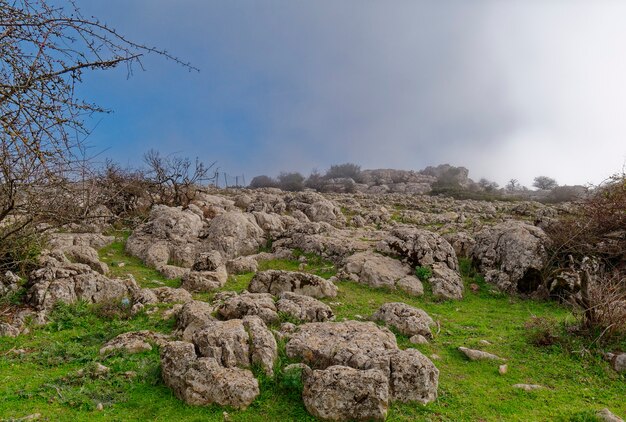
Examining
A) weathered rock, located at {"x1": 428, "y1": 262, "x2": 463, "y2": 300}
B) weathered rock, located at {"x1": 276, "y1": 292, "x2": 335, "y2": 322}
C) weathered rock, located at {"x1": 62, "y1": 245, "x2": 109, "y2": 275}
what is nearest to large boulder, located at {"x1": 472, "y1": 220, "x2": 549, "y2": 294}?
weathered rock, located at {"x1": 428, "y1": 262, "x2": 463, "y2": 300}

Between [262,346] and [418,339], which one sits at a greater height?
[262,346]

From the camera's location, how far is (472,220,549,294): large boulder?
1438 centimetres

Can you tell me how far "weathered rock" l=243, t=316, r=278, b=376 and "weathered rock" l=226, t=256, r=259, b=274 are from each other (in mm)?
6733

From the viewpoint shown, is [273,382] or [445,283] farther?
[445,283]

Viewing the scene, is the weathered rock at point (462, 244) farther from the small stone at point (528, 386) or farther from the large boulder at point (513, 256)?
the small stone at point (528, 386)

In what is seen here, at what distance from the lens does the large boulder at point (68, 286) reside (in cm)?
1041

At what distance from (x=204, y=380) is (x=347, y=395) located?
220cm

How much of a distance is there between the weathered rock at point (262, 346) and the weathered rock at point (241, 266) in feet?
22.1

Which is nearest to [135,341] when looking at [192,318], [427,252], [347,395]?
[192,318]

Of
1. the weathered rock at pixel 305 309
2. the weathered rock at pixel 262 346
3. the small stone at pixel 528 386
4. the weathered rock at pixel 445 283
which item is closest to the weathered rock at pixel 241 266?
the weathered rock at pixel 305 309

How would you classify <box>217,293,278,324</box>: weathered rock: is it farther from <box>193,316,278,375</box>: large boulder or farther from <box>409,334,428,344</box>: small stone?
<box>409,334,428,344</box>: small stone

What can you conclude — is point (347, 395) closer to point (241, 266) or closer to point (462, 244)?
point (241, 266)

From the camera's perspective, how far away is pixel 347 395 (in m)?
6.46

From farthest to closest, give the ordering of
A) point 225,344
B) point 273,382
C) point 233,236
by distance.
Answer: point 233,236, point 225,344, point 273,382
